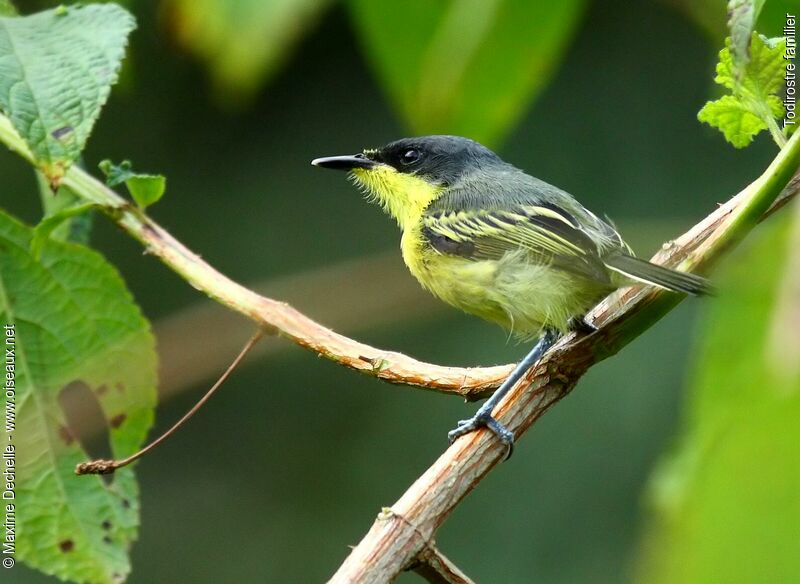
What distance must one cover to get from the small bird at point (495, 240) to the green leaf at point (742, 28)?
0.79 metres

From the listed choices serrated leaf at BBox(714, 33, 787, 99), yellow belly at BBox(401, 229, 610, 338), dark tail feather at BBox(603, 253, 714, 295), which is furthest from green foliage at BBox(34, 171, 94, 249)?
serrated leaf at BBox(714, 33, 787, 99)

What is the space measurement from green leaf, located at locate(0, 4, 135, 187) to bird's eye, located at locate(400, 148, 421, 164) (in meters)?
1.78

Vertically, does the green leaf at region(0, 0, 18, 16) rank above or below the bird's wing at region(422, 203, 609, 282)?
below

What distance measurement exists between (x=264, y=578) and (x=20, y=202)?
2797 mm

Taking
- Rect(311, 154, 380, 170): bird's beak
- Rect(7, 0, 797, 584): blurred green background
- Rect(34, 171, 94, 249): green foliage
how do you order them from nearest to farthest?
Rect(34, 171, 94, 249): green foliage → Rect(311, 154, 380, 170): bird's beak → Rect(7, 0, 797, 584): blurred green background

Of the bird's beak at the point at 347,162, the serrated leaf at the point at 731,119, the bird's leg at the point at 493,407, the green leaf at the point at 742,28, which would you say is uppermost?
the serrated leaf at the point at 731,119

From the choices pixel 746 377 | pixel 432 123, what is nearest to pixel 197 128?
pixel 432 123

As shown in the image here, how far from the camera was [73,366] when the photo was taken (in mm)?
2146

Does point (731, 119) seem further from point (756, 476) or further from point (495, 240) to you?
point (756, 476)

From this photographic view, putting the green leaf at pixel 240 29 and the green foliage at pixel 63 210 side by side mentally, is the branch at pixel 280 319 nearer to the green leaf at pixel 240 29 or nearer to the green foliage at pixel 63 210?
the green foliage at pixel 63 210

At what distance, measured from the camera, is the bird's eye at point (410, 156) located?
141 inches

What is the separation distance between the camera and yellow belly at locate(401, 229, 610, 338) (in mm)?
2506

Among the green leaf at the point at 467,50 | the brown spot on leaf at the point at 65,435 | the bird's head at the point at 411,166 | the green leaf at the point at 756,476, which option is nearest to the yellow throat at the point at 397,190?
the bird's head at the point at 411,166

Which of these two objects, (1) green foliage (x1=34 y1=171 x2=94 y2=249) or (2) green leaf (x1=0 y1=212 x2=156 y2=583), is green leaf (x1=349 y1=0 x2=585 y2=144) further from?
(2) green leaf (x1=0 y1=212 x2=156 y2=583)
